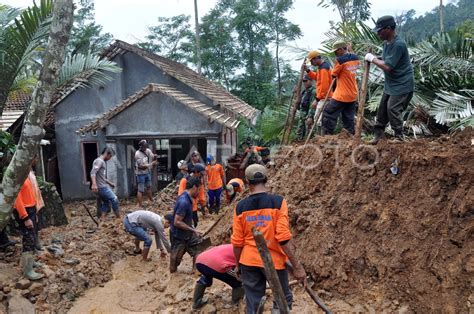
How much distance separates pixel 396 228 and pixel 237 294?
211cm

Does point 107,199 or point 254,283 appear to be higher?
point 254,283

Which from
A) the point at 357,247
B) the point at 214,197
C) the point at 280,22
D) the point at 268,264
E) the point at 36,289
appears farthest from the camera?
the point at 280,22

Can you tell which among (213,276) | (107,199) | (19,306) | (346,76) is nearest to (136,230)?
(19,306)

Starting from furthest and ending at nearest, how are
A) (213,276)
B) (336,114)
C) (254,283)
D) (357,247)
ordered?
(336,114)
(357,247)
(213,276)
(254,283)

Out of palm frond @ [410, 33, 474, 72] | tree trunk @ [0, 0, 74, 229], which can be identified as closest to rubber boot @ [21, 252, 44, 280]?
tree trunk @ [0, 0, 74, 229]

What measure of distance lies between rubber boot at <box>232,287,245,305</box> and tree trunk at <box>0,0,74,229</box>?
3.06 m

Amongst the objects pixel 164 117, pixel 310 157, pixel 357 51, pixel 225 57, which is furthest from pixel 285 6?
→ pixel 310 157

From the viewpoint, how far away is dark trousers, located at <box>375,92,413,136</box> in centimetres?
538

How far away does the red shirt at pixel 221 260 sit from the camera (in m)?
4.59

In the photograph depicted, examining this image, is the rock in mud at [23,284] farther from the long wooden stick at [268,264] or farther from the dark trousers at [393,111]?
the dark trousers at [393,111]

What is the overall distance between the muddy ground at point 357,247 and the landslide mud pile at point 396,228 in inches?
0.5

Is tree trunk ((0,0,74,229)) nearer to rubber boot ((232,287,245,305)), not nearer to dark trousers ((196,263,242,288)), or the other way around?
dark trousers ((196,263,242,288))

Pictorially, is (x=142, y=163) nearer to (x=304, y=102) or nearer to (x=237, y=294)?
(x=304, y=102)

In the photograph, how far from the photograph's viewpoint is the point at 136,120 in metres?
13.7
